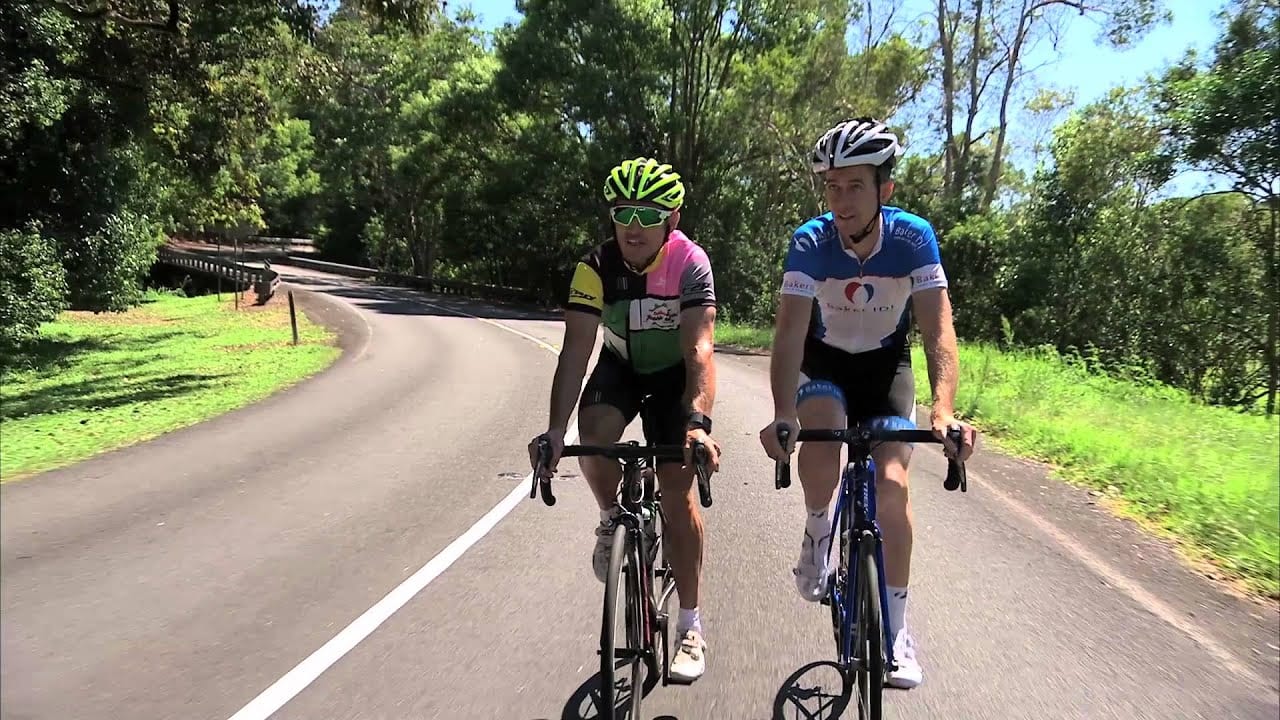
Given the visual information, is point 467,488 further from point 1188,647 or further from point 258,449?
point 1188,647

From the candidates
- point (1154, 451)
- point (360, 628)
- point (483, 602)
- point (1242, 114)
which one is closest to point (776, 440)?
point (483, 602)

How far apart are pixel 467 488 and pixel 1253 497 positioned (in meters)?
6.41

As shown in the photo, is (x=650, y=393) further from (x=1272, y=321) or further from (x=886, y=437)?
(x=1272, y=321)

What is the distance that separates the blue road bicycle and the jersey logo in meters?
0.51

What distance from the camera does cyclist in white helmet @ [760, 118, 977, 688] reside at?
3.47 meters

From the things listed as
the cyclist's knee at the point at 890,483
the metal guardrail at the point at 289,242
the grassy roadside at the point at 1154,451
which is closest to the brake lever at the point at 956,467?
the cyclist's knee at the point at 890,483

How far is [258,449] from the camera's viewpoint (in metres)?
9.21

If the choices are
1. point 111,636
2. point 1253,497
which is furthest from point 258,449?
point 1253,497

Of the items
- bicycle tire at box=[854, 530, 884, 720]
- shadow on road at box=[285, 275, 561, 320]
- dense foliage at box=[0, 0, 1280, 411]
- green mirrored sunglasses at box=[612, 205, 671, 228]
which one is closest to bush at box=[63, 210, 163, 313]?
dense foliage at box=[0, 0, 1280, 411]

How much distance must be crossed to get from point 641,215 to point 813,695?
7.18 feet

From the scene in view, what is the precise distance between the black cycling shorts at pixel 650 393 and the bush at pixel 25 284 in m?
18.6

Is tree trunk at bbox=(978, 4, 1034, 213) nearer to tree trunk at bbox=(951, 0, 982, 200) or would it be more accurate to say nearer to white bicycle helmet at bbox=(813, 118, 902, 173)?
tree trunk at bbox=(951, 0, 982, 200)

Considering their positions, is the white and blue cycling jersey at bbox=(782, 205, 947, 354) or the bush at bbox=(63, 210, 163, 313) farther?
the bush at bbox=(63, 210, 163, 313)

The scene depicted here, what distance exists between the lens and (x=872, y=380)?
380 cm
